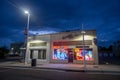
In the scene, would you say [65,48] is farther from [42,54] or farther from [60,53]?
[42,54]

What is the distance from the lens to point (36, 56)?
26016mm

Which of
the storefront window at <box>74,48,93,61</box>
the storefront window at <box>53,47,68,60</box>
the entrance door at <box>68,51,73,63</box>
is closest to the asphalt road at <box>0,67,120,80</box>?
the storefront window at <box>74,48,93,61</box>

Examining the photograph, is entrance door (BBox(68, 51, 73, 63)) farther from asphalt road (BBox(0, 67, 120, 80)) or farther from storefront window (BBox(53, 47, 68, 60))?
asphalt road (BBox(0, 67, 120, 80))

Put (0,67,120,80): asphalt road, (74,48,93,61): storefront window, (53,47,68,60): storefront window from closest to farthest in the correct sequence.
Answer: (0,67,120,80): asphalt road < (74,48,93,61): storefront window < (53,47,68,60): storefront window

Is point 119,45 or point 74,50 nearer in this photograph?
point 74,50

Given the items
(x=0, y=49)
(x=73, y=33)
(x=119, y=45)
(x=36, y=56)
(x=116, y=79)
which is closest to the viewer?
(x=116, y=79)

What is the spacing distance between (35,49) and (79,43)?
31.5 feet

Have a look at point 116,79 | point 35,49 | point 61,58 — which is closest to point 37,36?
point 35,49

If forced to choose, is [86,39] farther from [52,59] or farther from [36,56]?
[36,56]

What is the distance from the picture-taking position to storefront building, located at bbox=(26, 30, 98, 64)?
21.7 meters

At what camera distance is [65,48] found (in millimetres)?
23438

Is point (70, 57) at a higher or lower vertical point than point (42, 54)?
lower

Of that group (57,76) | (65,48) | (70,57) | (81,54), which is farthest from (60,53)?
(57,76)

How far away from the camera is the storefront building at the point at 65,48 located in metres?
21.7
